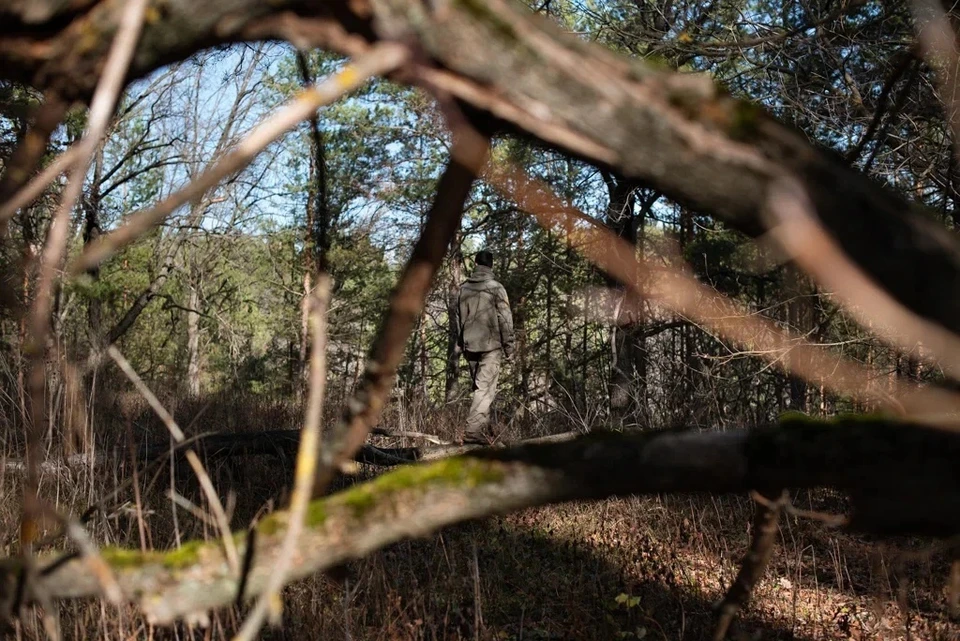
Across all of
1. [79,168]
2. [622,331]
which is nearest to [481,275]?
[622,331]

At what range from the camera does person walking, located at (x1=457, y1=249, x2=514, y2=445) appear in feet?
26.8

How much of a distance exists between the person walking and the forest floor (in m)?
1.82

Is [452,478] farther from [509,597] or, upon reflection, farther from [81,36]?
[509,597]

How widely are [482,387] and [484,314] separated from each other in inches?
30.0

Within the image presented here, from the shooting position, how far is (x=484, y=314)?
8203 millimetres

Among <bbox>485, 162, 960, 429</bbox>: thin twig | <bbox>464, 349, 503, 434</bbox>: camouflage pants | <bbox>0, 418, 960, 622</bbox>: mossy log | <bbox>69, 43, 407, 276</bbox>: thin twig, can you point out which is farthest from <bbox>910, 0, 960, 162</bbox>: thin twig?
<bbox>464, 349, 503, 434</bbox>: camouflage pants

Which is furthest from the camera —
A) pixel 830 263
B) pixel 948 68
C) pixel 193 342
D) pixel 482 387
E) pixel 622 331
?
pixel 193 342

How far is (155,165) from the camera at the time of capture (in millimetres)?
11953

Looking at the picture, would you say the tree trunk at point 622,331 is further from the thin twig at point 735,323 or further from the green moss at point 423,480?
the green moss at point 423,480

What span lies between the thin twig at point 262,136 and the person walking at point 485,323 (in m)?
6.94

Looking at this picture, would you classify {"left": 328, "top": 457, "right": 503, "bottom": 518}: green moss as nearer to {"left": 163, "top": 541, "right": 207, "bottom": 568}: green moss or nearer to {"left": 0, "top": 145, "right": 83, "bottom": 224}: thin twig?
{"left": 163, "top": 541, "right": 207, "bottom": 568}: green moss

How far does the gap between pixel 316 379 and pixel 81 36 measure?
0.77 metres

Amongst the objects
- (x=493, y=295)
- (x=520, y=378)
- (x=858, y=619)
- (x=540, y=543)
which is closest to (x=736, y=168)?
(x=858, y=619)

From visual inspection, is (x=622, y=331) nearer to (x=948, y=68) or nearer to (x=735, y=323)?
(x=735, y=323)
